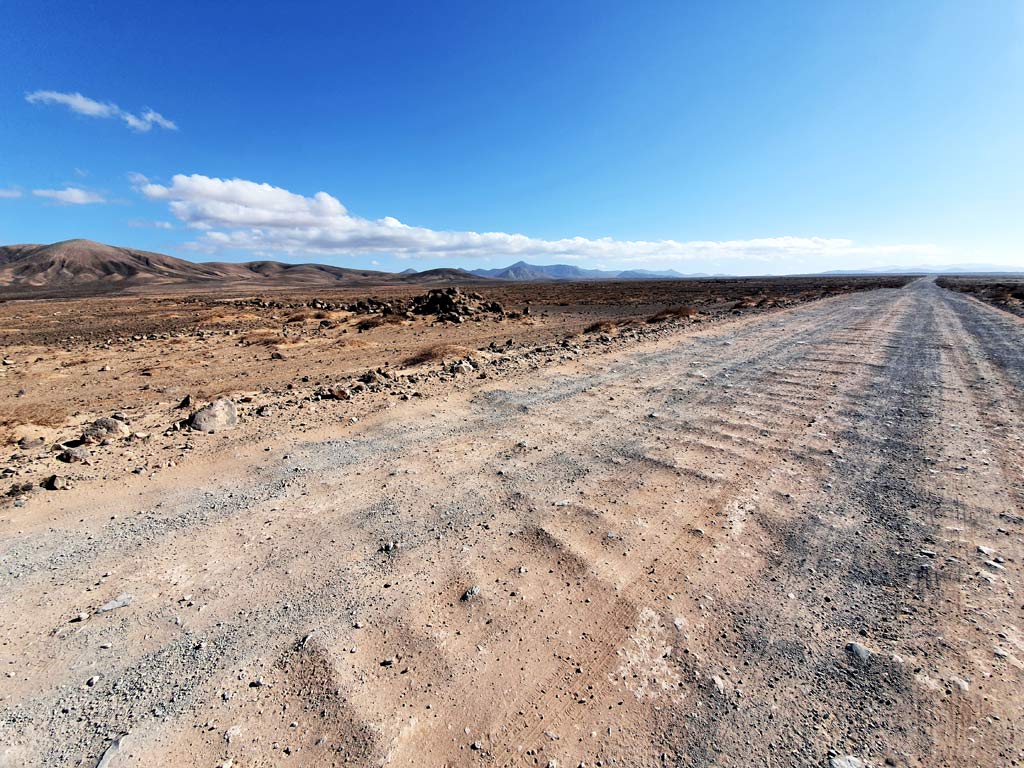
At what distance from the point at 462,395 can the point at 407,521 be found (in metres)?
4.37

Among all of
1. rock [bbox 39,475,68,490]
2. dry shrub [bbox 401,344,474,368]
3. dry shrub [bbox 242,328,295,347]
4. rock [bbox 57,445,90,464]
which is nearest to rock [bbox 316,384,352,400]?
rock [bbox 57,445,90,464]

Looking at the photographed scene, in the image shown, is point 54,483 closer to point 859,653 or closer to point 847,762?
point 847,762

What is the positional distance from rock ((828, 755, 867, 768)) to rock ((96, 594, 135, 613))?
13.8 ft

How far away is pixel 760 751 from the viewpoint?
2148 millimetres

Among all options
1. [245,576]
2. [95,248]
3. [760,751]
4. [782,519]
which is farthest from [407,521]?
[95,248]

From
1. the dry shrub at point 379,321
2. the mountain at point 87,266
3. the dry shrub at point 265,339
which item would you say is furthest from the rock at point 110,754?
the mountain at point 87,266

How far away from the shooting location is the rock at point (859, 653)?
263 cm

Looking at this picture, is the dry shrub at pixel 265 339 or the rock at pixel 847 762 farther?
the dry shrub at pixel 265 339

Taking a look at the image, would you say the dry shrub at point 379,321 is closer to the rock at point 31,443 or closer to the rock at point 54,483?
the rock at point 31,443

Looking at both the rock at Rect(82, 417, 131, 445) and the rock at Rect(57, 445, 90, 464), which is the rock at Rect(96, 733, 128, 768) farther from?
the rock at Rect(82, 417, 131, 445)

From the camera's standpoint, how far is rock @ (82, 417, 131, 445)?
616 cm

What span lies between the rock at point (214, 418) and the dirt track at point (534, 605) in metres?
1.16

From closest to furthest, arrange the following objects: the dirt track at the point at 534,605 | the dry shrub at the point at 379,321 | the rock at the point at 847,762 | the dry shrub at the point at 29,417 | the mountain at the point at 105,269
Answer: the rock at the point at 847,762 → the dirt track at the point at 534,605 → the dry shrub at the point at 29,417 → the dry shrub at the point at 379,321 → the mountain at the point at 105,269

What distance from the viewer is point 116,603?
316 centimetres
